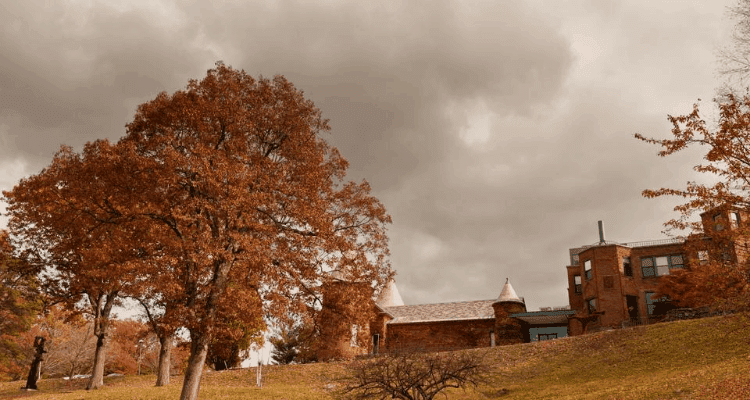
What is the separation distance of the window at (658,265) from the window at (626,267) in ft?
3.20

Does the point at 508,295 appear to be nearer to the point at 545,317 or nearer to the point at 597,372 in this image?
the point at 545,317

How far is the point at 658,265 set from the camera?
43.3 m

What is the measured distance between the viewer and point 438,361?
15.2m

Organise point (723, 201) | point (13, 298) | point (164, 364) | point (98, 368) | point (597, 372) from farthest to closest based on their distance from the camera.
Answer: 1. point (13, 298)
2. point (98, 368)
3. point (164, 364)
4. point (597, 372)
5. point (723, 201)

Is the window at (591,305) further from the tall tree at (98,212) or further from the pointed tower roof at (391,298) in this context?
the tall tree at (98,212)

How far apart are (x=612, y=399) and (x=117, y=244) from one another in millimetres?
17310

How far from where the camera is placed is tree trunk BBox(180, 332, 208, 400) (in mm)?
16513

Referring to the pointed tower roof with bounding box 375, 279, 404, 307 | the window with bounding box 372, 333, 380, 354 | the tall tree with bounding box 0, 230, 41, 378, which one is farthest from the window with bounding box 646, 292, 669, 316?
the tall tree with bounding box 0, 230, 41, 378

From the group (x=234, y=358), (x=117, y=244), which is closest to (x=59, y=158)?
(x=117, y=244)

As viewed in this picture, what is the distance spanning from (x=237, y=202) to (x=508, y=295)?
108ft

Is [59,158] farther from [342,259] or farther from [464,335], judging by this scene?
[464,335]

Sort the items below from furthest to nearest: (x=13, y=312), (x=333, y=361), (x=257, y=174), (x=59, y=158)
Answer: (x=333, y=361)
(x=13, y=312)
(x=59, y=158)
(x=257, y=174)

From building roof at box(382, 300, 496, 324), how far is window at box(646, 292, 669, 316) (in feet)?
41.6

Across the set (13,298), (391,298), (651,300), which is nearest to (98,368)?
(13,298)
